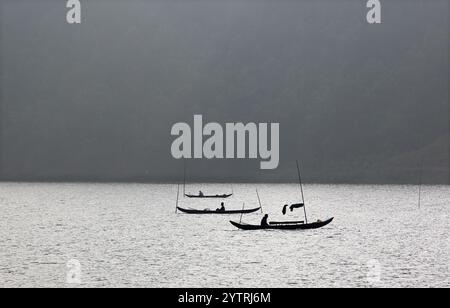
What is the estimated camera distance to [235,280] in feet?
218

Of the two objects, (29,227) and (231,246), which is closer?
(231,246)

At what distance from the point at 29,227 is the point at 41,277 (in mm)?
64923

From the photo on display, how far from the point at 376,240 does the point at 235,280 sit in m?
46.9

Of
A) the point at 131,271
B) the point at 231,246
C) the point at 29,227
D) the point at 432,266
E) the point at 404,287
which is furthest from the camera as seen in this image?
the point at 29,227

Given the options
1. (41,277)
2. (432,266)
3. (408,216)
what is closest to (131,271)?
(41,277)

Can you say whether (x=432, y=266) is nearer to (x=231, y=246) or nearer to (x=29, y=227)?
(x=231, y=246)

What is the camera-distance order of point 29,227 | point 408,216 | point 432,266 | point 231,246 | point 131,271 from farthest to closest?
1. point 408,216
2. point 29,227
3. point 231,246
4. point 432,266
5. point 131,271

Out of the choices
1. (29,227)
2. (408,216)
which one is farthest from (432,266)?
(408,216)

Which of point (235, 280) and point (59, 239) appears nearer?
point (235, 280)

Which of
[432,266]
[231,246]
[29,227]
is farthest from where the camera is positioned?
[29,227]

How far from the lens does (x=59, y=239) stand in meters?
106
